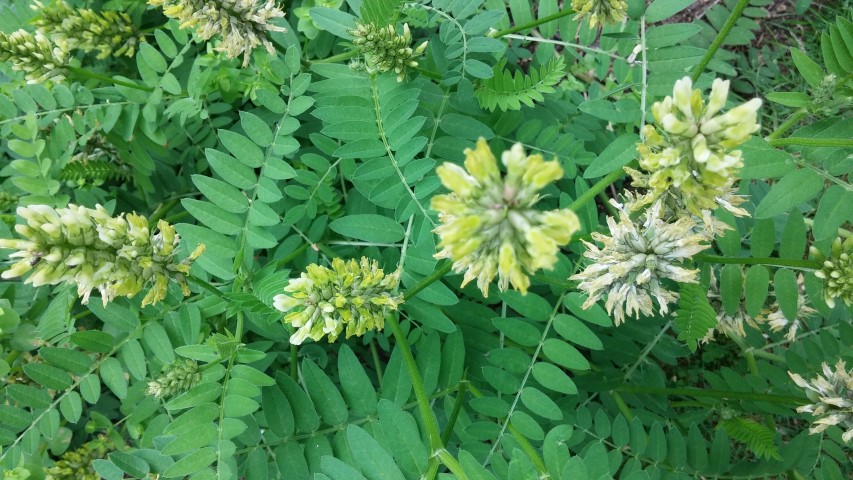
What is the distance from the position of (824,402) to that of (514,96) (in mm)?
2024

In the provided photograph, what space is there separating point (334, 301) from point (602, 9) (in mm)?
1695

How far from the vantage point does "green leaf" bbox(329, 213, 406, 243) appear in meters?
2.89

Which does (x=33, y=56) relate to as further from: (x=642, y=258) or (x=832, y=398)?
(x=832, y=398)

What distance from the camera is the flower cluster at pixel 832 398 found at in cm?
260

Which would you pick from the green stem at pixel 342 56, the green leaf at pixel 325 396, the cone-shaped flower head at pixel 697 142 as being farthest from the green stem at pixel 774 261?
the green stem at pixel 342 56

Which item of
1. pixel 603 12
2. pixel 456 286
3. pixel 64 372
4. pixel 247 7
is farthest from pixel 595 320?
pixel 64 372

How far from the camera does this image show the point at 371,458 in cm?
241

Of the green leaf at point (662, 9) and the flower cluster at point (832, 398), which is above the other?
the green leaf at point (662, 9)

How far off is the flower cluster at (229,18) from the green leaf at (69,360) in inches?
64.4

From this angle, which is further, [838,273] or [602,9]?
[602,9]

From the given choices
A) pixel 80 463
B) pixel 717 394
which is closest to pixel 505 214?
pixel 717 394

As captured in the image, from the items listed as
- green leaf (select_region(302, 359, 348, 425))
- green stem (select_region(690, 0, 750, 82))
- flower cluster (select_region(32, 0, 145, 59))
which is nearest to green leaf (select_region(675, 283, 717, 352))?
green stem (select_region(690, 0, 750, 82))

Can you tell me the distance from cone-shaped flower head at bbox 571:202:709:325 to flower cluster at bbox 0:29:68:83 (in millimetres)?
2966

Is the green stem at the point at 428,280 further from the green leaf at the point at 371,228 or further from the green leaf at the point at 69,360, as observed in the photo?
the green leaf at the point at 69,360
